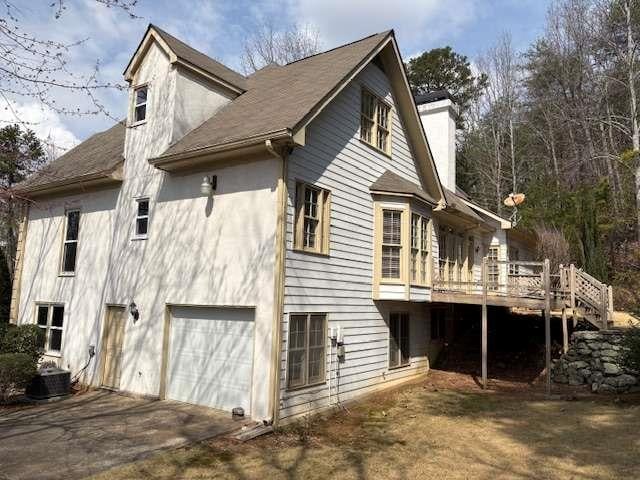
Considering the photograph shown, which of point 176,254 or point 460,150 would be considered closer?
point 176,254

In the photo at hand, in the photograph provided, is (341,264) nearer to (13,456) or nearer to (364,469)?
(364,469)

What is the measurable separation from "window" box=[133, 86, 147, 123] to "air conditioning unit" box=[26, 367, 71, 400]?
6554 millimetres

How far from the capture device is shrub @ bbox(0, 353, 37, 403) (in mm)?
10172

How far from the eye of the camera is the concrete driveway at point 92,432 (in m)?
6.79

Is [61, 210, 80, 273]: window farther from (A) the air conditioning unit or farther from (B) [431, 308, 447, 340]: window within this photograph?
(B) [431, 308, 447, 340]: window

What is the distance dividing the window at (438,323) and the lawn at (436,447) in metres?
4.93

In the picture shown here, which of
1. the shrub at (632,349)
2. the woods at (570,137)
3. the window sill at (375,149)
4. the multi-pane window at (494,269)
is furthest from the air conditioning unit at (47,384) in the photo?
the woods at (570,137)

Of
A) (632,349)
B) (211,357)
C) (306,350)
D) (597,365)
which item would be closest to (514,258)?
(597,365)

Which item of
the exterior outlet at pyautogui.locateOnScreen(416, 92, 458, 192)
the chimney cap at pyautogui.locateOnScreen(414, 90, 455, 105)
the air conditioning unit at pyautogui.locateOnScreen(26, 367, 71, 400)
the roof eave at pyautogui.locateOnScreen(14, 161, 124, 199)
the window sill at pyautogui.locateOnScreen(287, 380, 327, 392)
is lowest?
the air conditioning unit at pyautogui.locateOnScreen(26, 367, 71, 400)

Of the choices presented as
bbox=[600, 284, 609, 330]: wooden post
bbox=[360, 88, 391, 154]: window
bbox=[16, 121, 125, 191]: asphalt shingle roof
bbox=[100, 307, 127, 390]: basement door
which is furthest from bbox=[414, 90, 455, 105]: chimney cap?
bbox=[100, 307, 127, 390]: basement door

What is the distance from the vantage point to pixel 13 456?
279 inches

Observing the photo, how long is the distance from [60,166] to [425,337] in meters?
13.3

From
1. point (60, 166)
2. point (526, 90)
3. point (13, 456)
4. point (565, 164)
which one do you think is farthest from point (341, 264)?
point (526, 90)

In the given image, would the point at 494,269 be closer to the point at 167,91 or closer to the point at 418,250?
the point at 418,250
